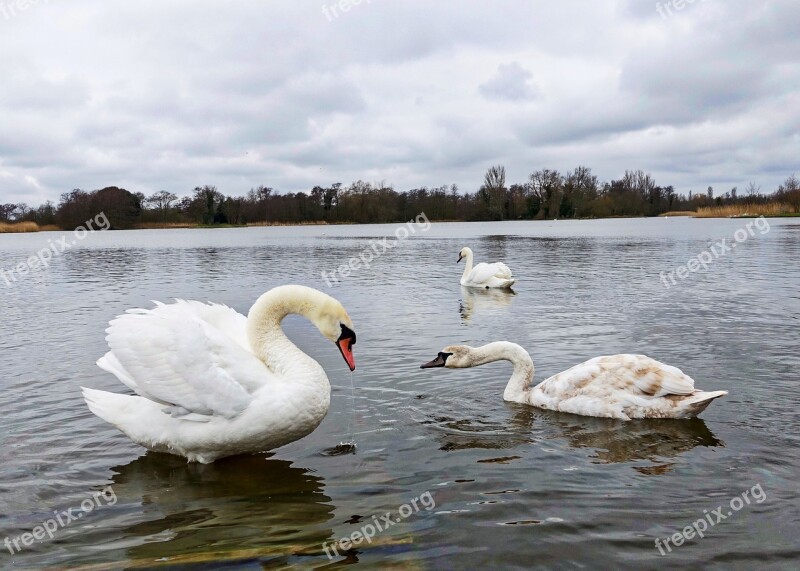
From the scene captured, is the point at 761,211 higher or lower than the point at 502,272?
higher

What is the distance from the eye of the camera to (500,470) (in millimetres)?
5492

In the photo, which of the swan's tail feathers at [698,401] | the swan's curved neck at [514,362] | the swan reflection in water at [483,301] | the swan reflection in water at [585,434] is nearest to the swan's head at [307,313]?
the swan reflection in water at [585,434]

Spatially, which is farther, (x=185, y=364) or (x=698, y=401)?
(x=698, y=401)

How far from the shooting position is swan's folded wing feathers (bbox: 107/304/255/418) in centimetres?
523

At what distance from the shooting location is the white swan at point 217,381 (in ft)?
17.3

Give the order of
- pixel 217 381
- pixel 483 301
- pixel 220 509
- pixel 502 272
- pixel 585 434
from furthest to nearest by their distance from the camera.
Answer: pixel 502 272 < pixel 483 301 < pixel 585 434 < pixel 217 381 < pixel 220 509

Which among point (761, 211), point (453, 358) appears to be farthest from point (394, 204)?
point (453, 358)

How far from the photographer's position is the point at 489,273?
1850 cm

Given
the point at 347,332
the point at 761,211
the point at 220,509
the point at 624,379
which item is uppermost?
the point at 761,211

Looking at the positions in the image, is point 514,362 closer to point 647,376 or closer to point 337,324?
point 647,376

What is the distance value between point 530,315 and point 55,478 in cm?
982

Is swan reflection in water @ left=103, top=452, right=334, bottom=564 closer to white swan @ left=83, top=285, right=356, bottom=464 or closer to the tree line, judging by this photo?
white swan @ left=83, top=285, right=356, bottom=464

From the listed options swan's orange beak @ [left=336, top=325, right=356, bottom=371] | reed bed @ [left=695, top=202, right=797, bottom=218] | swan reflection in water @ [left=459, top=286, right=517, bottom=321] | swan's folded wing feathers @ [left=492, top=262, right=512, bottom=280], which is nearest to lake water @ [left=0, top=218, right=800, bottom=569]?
swan's orange beak @ [left=336, top=325, right=356, bottom=371]

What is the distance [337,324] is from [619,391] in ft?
10.6
